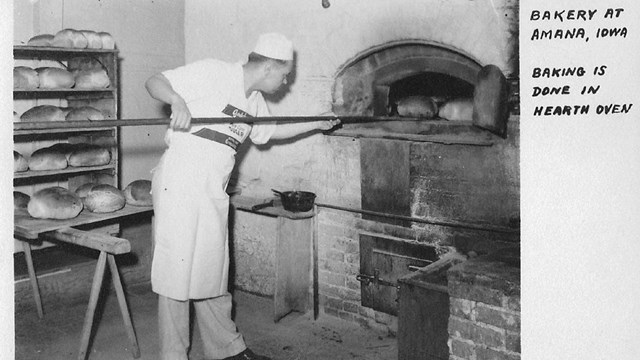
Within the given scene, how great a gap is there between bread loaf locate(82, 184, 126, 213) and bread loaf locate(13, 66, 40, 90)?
77cm

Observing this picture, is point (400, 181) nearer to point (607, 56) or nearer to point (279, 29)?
point (279, 29)

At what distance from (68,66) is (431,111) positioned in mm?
2647

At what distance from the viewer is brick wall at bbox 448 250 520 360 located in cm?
230

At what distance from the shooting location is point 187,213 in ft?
9.85

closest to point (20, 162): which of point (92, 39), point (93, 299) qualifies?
point (92, 39)

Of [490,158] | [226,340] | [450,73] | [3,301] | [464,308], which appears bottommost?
[226,340]

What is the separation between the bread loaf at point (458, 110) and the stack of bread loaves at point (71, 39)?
2432mm

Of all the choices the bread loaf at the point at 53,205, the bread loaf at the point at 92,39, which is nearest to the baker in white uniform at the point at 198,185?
the bread loaf at the point at 53,205

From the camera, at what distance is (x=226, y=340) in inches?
127

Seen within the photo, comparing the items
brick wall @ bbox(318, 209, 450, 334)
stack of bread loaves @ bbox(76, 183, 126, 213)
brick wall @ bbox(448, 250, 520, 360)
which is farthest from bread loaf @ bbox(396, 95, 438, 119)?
stack of bread loaves @ bbox(76, 183, 126, 213)

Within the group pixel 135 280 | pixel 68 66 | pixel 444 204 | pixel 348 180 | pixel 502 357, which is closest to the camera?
pixel 502 357

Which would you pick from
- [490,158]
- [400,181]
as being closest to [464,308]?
[490,158]

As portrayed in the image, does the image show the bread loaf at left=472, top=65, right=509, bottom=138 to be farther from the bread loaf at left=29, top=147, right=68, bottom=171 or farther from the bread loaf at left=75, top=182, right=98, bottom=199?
the bread loaf at left=29, top=147, right=68, bottom=171

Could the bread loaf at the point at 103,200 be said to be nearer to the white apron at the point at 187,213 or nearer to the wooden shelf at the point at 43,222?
the wooden shelf at the point at 43,222
